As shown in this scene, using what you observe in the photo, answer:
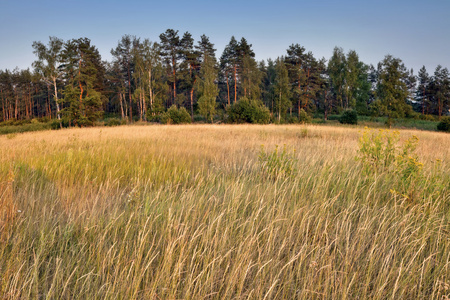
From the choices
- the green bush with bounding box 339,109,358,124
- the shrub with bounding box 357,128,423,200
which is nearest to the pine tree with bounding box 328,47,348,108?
the green bush with bounding box 339,109,358,124

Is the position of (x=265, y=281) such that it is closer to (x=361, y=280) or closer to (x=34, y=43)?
(x=361, y=280)

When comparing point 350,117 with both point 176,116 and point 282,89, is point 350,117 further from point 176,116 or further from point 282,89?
point 176,116

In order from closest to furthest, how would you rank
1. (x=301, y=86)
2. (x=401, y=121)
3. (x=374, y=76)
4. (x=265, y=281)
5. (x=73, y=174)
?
1. (x=265, y=281)
2. (x=73, y=174)
3. (x=401, y=121)
4. (x=301, y=86)
5. (x=374, y=76)

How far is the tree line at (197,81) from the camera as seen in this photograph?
31.2 meters

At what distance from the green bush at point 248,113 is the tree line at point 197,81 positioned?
808 millimetres

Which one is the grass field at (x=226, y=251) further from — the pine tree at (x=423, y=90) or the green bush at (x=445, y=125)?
the pine tree at (x=423, y=90)

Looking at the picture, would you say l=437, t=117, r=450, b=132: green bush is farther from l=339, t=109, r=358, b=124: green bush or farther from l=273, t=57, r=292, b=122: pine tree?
l=273, t=57, r=292, b=122: pine tree

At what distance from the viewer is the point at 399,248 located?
1.81 m

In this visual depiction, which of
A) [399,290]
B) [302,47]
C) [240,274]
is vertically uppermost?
[302,47]

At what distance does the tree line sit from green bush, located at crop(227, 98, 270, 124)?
2.65 feet

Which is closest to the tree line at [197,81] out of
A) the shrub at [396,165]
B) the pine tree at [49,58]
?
the pine tree at [49,58]

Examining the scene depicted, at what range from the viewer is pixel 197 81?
37.7 m

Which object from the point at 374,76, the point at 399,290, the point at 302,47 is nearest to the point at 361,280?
the point at 399,290

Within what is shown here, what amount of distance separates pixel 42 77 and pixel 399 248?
38708mm
